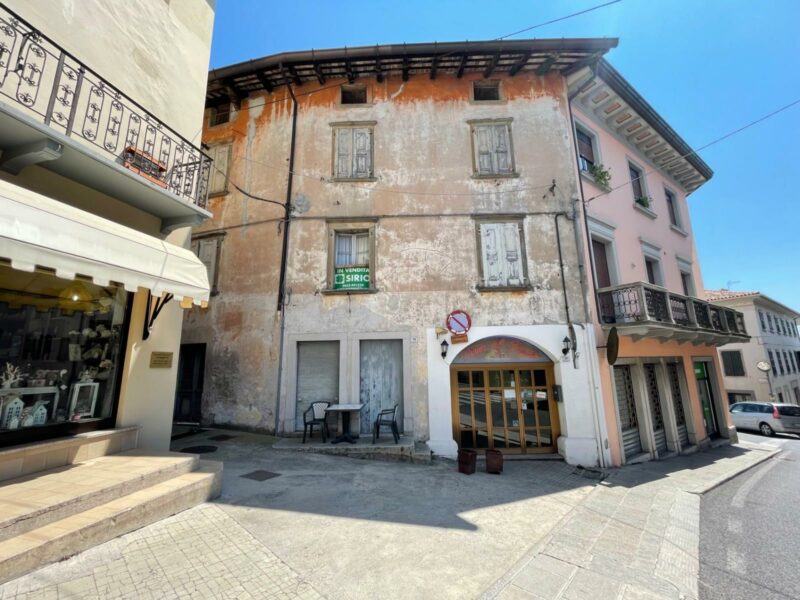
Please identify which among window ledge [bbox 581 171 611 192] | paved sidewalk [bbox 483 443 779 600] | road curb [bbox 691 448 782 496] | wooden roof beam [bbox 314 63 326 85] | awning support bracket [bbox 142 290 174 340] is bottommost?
road curb [bbox 691 448 782 496]

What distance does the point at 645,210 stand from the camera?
13.5 meters

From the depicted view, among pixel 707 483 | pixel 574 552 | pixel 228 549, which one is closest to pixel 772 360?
pixel 707 483

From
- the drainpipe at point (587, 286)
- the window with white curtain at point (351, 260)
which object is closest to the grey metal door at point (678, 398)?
the drainpipe at point (587, 286)

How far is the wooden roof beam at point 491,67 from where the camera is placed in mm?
10880

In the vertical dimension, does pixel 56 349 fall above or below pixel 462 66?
below

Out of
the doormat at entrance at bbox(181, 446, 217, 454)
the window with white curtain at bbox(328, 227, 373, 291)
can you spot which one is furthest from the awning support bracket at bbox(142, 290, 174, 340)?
the window with white curtain at bbox(328, 227, 373, 291)

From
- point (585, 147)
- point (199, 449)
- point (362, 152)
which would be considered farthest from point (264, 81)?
point (199, 449)

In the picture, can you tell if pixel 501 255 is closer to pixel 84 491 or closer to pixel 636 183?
pixel 636 183

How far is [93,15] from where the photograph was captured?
5.52 meters

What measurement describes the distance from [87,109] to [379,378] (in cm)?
812

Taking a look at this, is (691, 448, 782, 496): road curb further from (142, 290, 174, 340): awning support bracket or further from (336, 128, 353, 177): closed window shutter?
(336, 128, 353, 177): closed window shutter

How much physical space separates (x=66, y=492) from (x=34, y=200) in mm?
3363

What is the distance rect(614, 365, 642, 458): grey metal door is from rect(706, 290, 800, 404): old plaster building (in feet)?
68.8

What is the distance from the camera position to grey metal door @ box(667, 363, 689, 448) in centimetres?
1253
